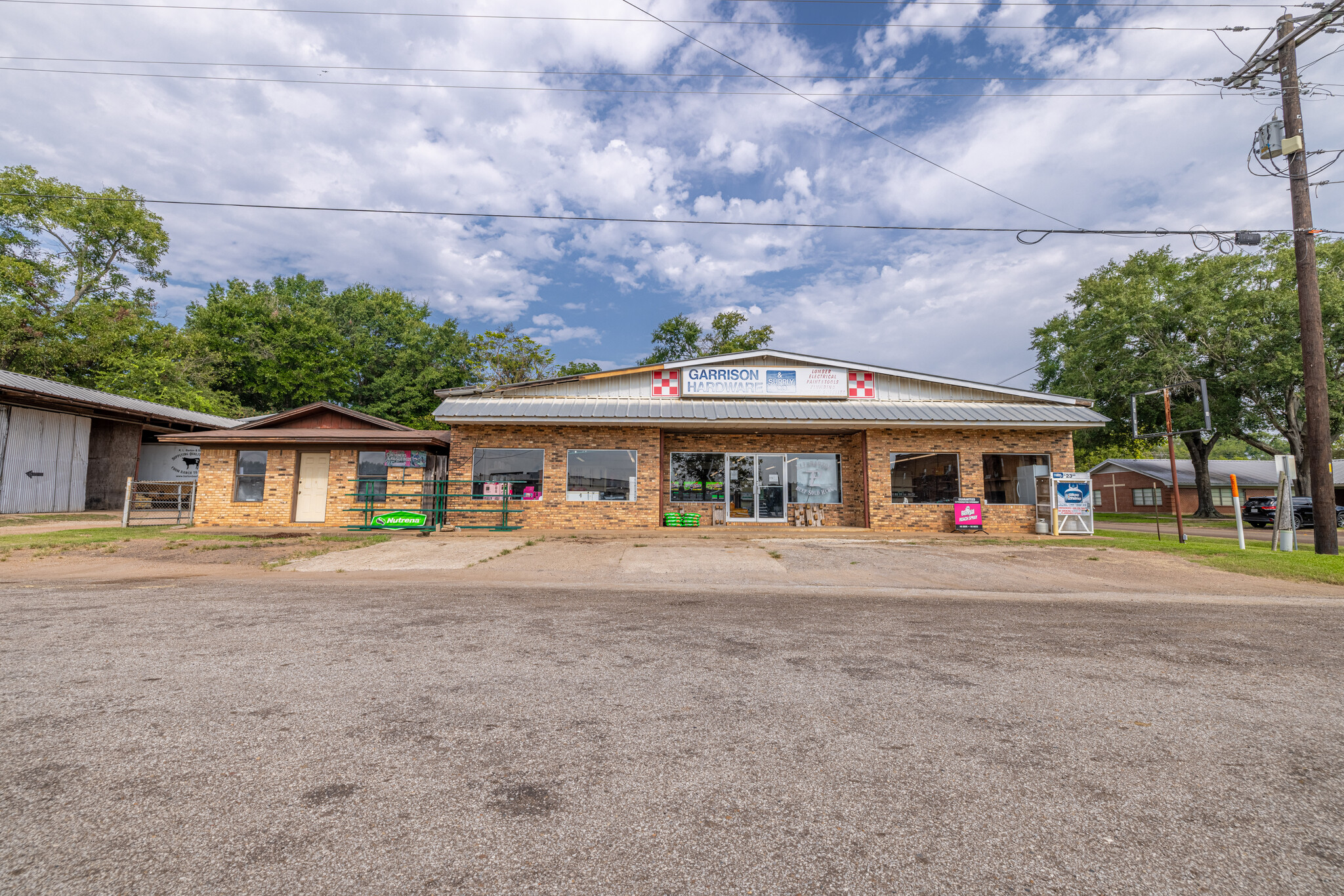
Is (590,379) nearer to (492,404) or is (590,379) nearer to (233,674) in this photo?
(492,404)

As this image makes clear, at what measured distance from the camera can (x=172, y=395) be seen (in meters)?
30.3

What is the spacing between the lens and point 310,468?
1703cm

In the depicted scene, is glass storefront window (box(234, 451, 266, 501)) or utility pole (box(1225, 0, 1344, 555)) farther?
glass storefront window (box(234, 451, 266, 501))

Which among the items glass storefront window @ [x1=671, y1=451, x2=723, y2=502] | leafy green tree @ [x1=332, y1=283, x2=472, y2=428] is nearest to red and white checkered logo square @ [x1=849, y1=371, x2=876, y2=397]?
glass storefront window @ [x1=671, y1=451, x2=723, y2=502]

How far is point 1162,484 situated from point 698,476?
120 ft

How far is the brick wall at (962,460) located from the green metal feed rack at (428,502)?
9.79 meters

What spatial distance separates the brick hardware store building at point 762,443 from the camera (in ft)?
54.1

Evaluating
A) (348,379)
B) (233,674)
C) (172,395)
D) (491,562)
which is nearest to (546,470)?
(491,562)

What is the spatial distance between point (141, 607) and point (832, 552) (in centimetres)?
1038

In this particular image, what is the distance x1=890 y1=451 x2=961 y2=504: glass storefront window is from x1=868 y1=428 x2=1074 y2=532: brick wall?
17cm

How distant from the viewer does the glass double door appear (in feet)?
59.4

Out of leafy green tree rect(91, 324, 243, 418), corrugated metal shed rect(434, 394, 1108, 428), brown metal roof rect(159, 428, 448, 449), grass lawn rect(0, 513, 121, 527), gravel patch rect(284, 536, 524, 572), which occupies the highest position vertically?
leafy green tree rect(91, 324, 243, 418)

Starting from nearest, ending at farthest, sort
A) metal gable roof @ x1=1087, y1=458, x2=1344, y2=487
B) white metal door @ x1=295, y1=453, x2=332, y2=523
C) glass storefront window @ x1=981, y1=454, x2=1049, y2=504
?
white metal door @ x1=295, y1=453, x2=332, y2=523 < glass storefront window @ x1=981, y1=454, x2=1049, y2=504 < metal gable roof @ x1=1087, y1=458, x2=1344, y2=487

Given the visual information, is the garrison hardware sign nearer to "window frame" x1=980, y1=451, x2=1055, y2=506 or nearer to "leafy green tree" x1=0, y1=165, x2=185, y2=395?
"window frame" x1=980, y1=451, x2=1055, y2=506
